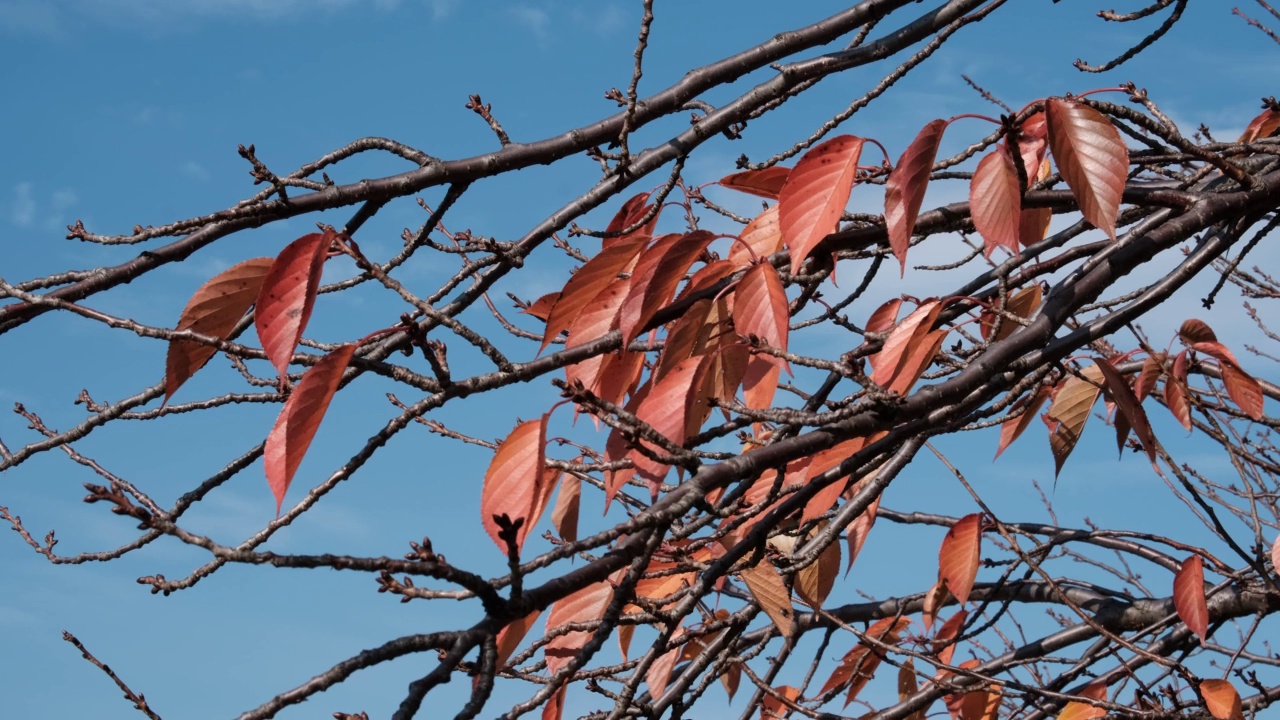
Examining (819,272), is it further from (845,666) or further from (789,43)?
(845,666)

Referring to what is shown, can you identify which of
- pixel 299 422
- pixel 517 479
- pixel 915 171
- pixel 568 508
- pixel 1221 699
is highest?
pixel 915 171

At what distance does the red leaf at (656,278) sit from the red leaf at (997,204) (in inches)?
18.0

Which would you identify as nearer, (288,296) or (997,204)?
(288,296)

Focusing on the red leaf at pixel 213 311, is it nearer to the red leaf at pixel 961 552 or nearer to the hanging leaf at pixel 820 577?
the hanging leaf at pixel 820 577

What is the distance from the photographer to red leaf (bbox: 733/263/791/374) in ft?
5.85

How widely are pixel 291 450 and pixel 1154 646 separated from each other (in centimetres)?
264

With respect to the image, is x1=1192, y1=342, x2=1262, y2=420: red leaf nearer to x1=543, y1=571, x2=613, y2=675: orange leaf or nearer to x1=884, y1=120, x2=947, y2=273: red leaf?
x1=884, y1=120, x2=947, y2=273: red leaf

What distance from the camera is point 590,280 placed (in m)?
2.03

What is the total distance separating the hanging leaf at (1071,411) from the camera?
255 cm

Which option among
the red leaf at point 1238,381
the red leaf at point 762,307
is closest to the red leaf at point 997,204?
the red leaf at point 762,307

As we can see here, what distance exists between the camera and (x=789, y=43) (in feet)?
7.86

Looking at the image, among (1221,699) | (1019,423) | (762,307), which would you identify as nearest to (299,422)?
(762,307)

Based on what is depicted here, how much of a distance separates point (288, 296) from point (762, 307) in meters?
0.76

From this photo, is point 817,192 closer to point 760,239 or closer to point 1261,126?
point 760,239
